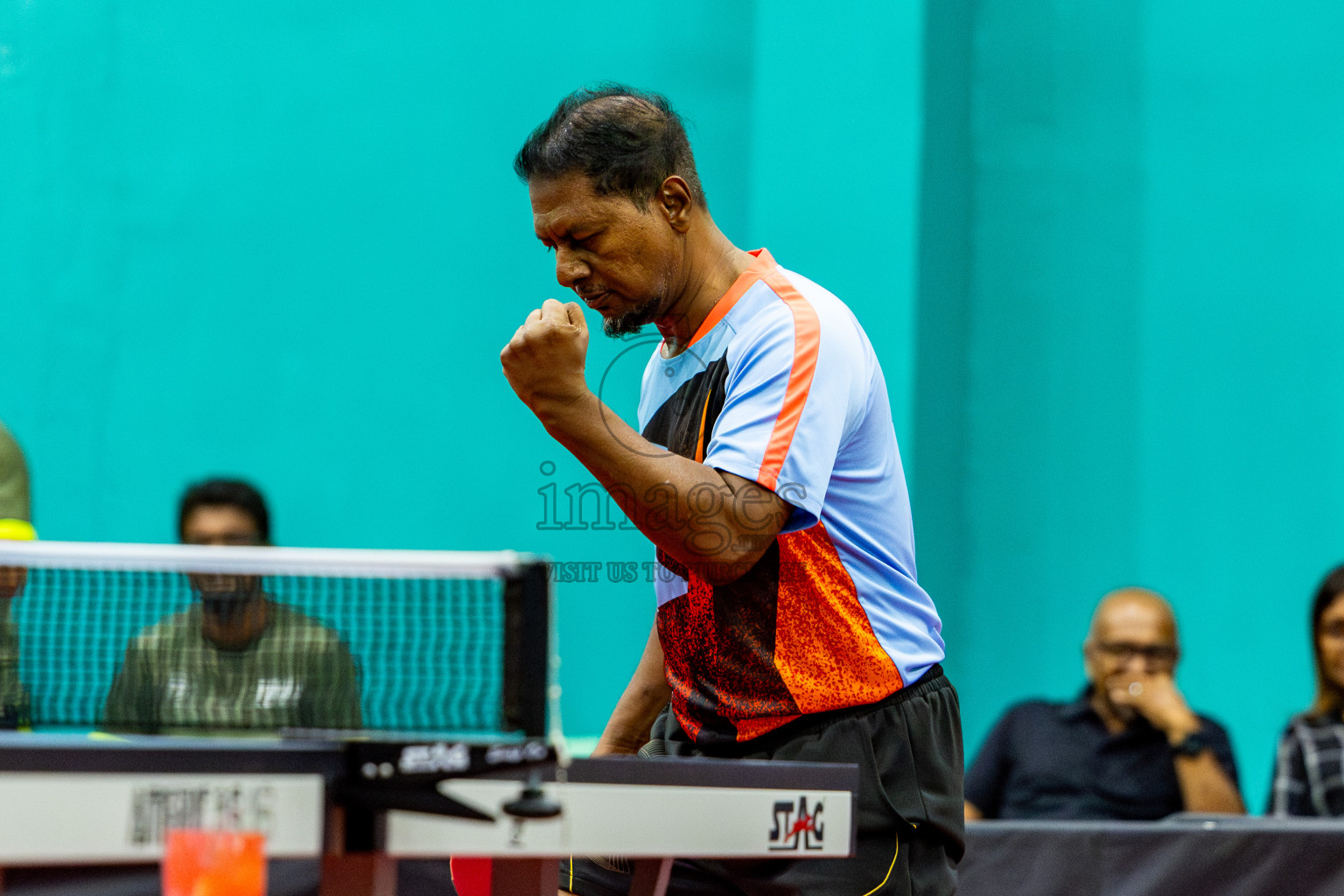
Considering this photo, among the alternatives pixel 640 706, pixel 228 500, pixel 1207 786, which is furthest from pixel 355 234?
pixel 1207 786

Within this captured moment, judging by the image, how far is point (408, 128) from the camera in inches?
→ 183

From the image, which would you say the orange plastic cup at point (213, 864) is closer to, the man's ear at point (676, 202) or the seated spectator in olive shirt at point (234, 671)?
the seated spectator in olive shirt at point (234, 671)

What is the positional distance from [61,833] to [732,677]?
102 cm

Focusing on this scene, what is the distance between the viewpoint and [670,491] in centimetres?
192

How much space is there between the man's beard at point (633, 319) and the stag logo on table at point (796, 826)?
2.83 ft

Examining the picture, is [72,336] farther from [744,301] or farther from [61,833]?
[61,833]

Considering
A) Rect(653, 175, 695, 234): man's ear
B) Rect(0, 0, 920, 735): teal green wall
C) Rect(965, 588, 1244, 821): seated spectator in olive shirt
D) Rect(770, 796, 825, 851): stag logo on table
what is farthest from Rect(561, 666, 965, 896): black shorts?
Rect(0, 0, 920, 735): teal green wall

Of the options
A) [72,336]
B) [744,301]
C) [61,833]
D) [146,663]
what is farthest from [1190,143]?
[61,833]

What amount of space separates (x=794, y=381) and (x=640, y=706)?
821 mm

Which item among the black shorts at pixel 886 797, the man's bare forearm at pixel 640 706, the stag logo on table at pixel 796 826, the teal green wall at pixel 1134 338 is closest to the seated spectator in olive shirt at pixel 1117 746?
the teal green wall at pixel 1134 338

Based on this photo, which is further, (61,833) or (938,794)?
(938,794)

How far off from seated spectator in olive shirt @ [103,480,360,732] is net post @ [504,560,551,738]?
24cm

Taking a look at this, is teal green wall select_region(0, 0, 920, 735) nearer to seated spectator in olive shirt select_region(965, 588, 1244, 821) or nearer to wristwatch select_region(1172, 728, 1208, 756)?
seated spectator in olive shirt select_region(965, 588, 1244, 821)

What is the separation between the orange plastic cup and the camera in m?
1.38
